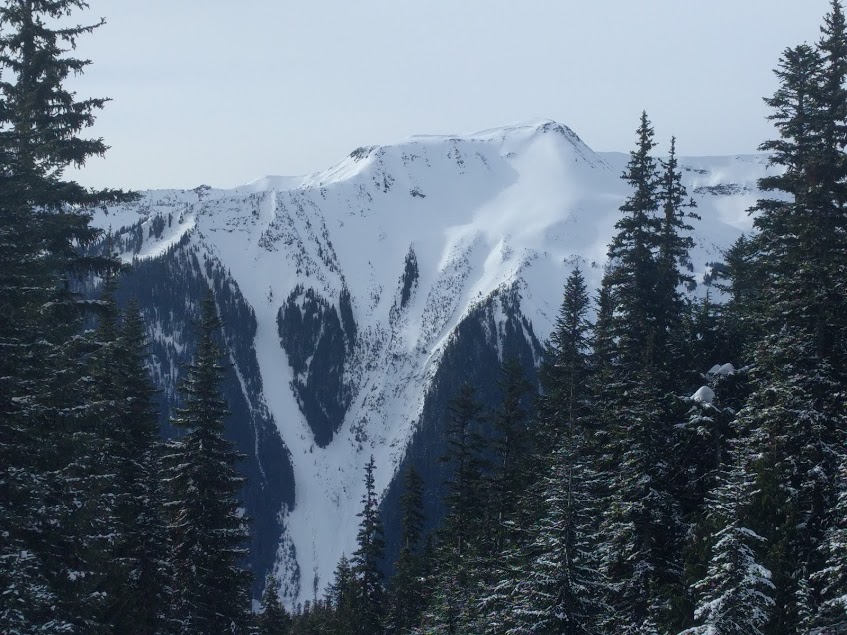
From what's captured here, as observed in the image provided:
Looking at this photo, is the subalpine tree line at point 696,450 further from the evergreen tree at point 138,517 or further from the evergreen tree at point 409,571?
the evergreen tree at point 138,517

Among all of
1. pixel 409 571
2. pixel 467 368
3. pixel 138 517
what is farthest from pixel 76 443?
pixel 467 368

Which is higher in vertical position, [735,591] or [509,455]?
[735,591]

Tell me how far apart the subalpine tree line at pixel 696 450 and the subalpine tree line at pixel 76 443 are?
10.4m

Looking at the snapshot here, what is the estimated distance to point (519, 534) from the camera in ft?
106

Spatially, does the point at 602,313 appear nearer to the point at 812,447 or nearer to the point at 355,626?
the point at 812,447

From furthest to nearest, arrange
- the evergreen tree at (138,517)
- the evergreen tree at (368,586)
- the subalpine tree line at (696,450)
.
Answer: the evergreen tree at (368,586), the evergreen tree at (138,517), the subalpine tree line at (696,450)

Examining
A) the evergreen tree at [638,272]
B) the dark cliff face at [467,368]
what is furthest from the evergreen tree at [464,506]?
the dark cliff face at [467,368]

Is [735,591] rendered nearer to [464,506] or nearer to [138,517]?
[138,517]

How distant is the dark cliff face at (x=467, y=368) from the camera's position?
169 meters

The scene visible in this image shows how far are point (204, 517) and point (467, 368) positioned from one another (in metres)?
162

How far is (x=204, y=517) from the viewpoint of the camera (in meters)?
26.6

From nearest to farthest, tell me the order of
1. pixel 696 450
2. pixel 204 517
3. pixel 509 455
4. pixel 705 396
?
pixel 705 396 → pixel 696 450 → pixel 204 517 → pixel 509 455

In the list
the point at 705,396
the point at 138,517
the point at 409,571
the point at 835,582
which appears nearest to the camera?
the point at 835,582

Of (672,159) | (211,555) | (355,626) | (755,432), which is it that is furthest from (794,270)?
(355,626)
